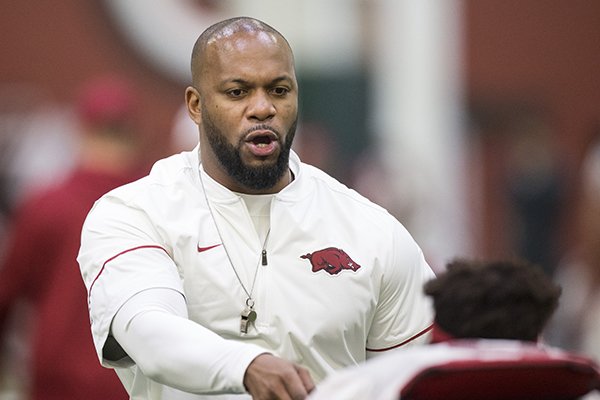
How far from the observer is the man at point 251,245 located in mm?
4363

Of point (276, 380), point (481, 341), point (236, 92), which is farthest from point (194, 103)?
point (481, 341)

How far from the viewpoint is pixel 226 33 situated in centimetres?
452

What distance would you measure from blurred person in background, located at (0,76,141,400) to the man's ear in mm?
1940

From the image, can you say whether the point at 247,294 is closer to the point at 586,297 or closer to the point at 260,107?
the point at 260,107

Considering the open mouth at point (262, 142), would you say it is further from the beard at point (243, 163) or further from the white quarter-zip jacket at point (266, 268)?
the white quarter-zip jacket at point (266, 268)

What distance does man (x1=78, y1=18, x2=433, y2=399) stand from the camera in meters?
4.36

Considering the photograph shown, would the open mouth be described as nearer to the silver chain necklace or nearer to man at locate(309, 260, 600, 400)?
the silver chain necklace

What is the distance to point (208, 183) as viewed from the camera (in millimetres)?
4617

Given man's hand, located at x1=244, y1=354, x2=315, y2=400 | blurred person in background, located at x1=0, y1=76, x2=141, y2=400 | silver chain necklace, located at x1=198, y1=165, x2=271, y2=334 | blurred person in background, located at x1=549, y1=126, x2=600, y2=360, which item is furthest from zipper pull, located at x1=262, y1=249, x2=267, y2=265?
blurred person in background, located at x1=549, y1=126, x2=600, y2=360

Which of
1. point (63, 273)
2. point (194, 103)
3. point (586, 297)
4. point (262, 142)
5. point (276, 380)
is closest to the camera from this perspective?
point (276, 380)

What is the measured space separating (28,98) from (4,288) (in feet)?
26.1

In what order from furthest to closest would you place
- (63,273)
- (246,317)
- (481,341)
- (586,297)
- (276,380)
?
(586,297)
(63,273)
(246,317)
(276,380)
(481,341)

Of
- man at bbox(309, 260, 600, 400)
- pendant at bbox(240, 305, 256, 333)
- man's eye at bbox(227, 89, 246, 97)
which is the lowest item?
pendant at bbox(240, 305, 256, 333)

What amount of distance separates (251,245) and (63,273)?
2.29m
